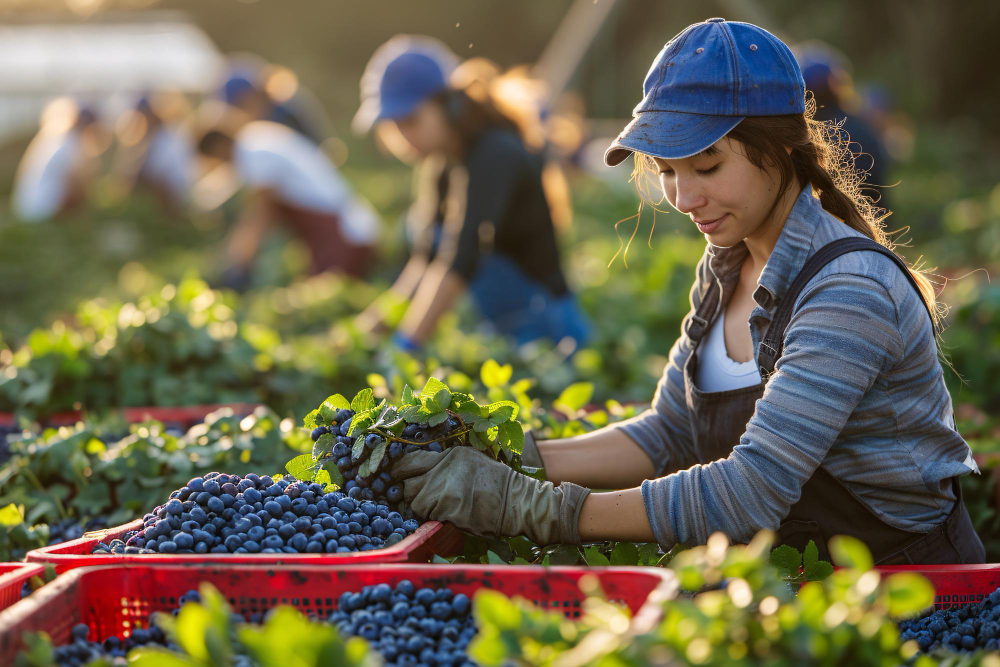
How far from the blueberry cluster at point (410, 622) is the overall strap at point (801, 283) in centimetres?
76

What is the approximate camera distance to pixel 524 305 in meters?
4.46

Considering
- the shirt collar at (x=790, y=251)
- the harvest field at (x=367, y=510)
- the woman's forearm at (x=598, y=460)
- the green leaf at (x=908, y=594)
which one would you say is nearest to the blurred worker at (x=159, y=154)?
the harvest field at (x=367, y=510)

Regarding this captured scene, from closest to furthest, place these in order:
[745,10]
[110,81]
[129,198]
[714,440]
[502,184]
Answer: [714,440] < [502,184] < [129,198] < [745,10] < [110,81]

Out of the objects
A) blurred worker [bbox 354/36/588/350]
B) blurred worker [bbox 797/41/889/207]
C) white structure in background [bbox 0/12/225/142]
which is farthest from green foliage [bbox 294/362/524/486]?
white structure in background [bbox 0/12/225/142]

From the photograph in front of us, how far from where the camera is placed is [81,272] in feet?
27.7

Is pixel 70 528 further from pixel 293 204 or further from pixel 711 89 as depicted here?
pixel 293 204

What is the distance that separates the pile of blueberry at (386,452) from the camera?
70.5 inches

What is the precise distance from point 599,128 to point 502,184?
482 inches

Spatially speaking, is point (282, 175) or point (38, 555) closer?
point (38, 555)

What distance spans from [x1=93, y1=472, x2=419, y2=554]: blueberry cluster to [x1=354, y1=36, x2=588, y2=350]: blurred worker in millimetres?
2128

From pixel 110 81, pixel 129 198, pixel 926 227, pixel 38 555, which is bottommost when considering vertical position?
pixel 926 227

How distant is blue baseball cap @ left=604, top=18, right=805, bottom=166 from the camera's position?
5.64 feet

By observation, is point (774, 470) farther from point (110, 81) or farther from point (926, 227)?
point (110, 81)

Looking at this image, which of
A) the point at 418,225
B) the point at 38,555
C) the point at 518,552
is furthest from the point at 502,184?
the point at 38,555
